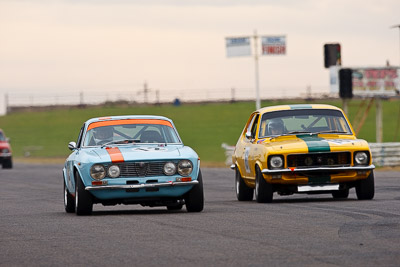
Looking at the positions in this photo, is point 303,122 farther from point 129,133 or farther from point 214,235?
point 214,235

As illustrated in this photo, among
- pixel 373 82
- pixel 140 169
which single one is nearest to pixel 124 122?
pixel 140 169

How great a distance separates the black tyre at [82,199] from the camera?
14852 mm

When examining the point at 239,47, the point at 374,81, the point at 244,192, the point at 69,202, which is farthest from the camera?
the point at 239,47

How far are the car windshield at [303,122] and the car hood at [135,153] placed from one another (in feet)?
9.34

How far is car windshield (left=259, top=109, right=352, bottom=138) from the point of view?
59.2 feet

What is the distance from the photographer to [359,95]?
157 ft

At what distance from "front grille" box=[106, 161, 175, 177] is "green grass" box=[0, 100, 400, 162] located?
142ft

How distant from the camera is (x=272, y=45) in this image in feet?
182

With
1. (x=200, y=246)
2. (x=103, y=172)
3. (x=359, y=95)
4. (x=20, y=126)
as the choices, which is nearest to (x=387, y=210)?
(x=103, y=172)

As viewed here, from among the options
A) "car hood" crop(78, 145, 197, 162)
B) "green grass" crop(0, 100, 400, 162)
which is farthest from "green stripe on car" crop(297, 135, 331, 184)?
"green grass" crop(0, 100, 400, 162)

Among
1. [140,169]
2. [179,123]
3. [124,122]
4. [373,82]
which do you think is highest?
[124,122]

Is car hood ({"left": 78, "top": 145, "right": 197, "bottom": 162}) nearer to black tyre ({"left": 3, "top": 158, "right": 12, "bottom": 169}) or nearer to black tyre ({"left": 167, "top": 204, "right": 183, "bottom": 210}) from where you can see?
black tyre ({"left": 167, "top": 204, "right": 183, "bottom": 210})

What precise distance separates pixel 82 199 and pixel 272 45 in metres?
41.2

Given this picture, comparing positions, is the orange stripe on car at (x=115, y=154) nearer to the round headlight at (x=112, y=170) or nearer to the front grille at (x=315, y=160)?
the round headlight at (x=112, y=170)
